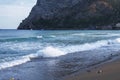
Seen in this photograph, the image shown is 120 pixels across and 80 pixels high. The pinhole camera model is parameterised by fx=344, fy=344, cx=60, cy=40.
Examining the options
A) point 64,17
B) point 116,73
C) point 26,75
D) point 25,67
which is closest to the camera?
point 116,73

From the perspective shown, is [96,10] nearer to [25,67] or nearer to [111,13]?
[111,13]

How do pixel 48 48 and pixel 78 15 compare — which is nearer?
pixel 48 48

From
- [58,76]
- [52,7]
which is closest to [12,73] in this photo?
[58,76]

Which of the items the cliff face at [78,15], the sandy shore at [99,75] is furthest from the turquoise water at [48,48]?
the cliff face at [78,15]

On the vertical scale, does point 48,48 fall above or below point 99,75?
below

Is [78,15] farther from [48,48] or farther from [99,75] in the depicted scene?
[99,75]

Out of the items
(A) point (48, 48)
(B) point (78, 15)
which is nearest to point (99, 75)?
(A) point (48, 48)

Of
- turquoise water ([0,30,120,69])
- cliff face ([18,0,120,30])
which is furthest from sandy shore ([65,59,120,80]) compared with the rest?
cliff face ([18,0,120,30])

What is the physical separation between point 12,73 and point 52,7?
143 meters

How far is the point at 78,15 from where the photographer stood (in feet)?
450

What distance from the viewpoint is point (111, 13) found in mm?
133125

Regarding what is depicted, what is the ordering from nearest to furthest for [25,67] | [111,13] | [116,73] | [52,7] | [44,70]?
[116,73], [44,70], [25,67], [111,13], [52,7]

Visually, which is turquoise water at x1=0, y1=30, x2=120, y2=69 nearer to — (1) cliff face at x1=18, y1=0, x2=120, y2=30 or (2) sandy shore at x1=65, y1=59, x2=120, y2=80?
(2) sandy shore at x1=65, y1=59, x2=120, y2=80

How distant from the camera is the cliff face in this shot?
13162 centimetres
